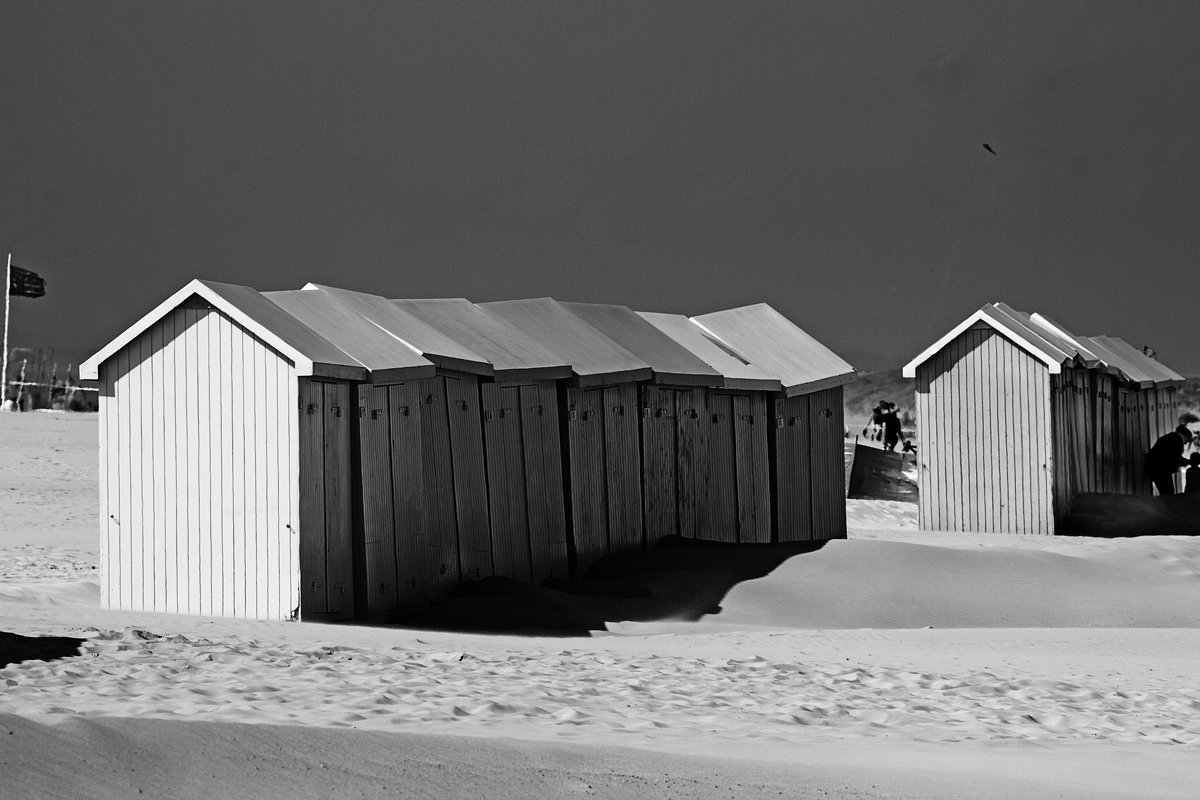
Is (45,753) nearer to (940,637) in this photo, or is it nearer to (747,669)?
(747,669)

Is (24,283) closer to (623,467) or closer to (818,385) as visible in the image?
(818,385)

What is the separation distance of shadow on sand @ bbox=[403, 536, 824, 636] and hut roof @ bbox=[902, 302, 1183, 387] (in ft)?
23.5

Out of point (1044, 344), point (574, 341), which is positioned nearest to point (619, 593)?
point (574, 341)

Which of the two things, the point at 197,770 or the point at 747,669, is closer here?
the point at 197,770

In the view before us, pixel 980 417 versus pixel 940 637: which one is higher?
pixel 980 417

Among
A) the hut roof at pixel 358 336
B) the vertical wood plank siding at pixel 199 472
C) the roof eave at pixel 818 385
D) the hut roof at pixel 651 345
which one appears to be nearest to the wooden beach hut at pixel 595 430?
the hut roof at pixel 651 345

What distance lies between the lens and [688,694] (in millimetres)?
9539

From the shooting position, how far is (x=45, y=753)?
18.9ft

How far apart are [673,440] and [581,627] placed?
15.8ft

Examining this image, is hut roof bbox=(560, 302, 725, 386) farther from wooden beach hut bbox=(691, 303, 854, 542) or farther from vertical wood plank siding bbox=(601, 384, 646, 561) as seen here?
wooden beach hut bbox=(691, 303, 854, 542)

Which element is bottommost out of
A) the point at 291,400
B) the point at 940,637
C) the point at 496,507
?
the point at 940,637

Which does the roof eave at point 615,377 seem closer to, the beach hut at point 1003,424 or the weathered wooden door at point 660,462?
the weathered wooden door at point 660,462

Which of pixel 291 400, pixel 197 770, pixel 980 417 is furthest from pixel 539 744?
pixel 980 417

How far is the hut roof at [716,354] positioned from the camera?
62.1ft
